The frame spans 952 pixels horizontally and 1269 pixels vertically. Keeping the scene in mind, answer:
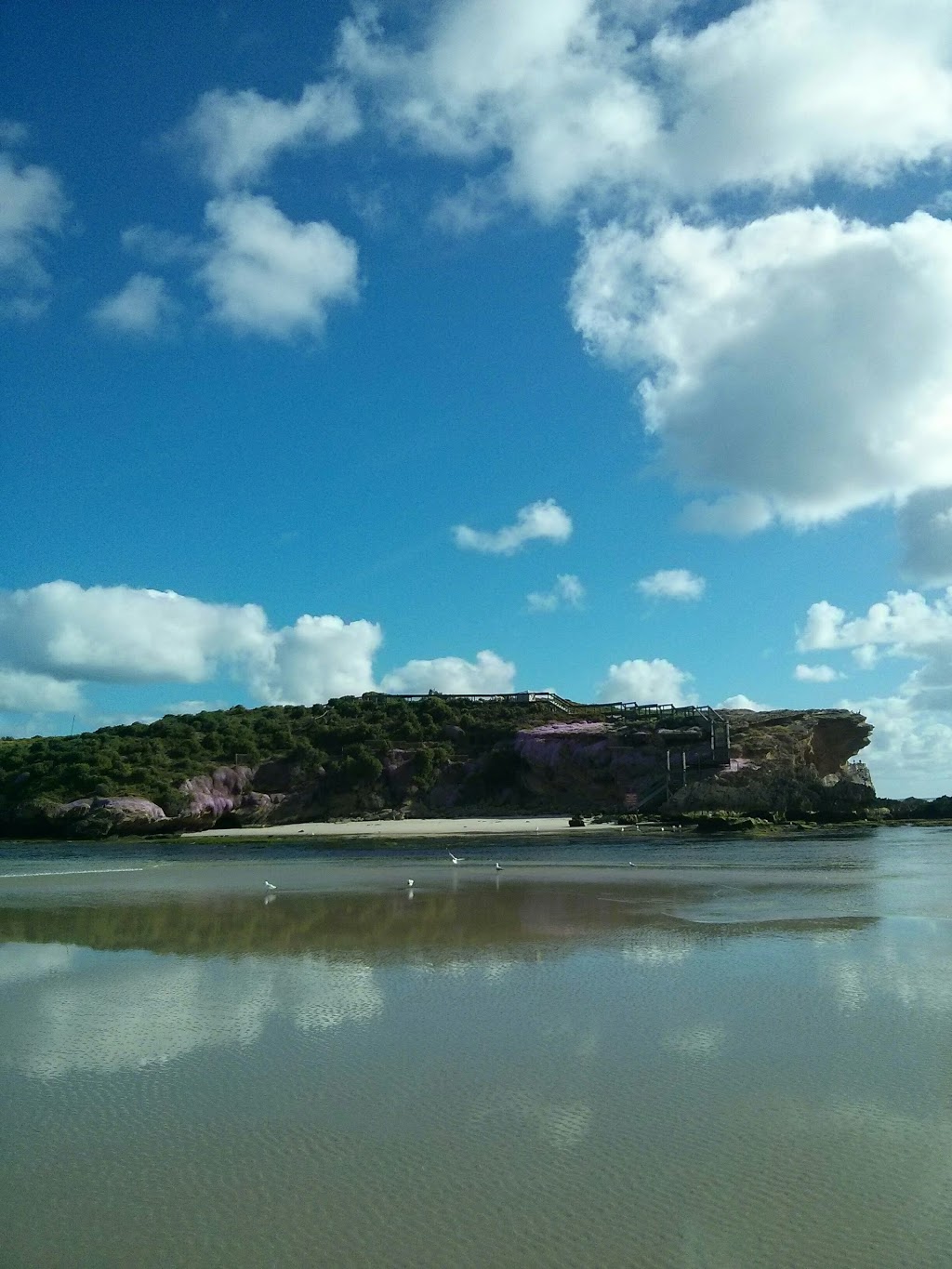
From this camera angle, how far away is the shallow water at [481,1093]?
18.4ft

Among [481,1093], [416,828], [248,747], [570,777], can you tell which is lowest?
[416,828]

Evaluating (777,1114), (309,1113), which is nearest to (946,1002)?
(777,1114)

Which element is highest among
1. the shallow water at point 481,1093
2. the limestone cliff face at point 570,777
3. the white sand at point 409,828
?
the limestone cliff face at point 570,777

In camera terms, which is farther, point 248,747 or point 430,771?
point 248,747

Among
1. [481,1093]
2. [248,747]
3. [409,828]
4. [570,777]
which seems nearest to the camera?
[481,1093]

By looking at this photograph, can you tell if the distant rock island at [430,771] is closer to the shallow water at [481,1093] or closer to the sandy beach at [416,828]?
the sandy beach at [416,828]

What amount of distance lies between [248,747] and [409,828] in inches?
719

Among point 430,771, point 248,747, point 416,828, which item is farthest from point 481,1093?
point 248,747

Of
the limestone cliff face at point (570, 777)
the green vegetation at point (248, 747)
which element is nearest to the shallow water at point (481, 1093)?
the limestone cliff face at point (570, 777)

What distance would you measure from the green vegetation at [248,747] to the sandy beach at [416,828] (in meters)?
4.88

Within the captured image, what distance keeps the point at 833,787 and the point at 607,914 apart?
48917mm

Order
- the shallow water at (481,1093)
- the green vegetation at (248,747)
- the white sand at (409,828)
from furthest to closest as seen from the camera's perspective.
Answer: the green vegetation at (248,747), the white sand at (409,828), the shallow water at (481,1093)

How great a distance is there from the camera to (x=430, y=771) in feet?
223

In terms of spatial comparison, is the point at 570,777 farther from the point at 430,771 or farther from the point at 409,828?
the point at 409,828
